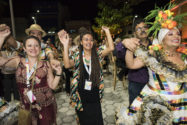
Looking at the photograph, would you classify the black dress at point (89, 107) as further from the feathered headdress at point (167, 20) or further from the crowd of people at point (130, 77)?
the feathered headdress at point (167, 20)

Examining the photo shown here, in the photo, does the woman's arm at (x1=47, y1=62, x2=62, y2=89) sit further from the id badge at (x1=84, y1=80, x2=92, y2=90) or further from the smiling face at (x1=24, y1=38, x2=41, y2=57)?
the id badge at (x1=84, y1=80, x2=92, y2=90)

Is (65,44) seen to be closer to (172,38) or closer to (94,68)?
(94,68)

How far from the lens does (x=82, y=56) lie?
2.52 m

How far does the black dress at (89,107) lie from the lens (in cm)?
243

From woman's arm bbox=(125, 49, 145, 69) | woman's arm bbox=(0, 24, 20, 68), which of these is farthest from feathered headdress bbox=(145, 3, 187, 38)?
woman's arm bbox=(0, 24, 20, 68)

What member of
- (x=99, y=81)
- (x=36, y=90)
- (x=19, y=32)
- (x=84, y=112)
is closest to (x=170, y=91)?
(x=99, y=81)

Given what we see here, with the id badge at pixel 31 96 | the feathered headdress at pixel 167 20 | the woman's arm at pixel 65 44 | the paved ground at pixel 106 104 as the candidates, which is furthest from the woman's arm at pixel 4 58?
the feathered headdress at pixel 167 20

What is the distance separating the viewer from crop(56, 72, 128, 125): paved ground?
11.2ft

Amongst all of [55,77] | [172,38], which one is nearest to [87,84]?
[55,77]

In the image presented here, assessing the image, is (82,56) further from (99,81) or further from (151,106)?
(151,106)

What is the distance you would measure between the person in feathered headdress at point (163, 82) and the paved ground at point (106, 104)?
1702 millimetres

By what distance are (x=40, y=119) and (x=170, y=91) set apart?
1.88 meters

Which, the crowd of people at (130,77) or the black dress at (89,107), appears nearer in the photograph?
the crowd of people at (130,77)

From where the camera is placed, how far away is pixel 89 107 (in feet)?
8.02
